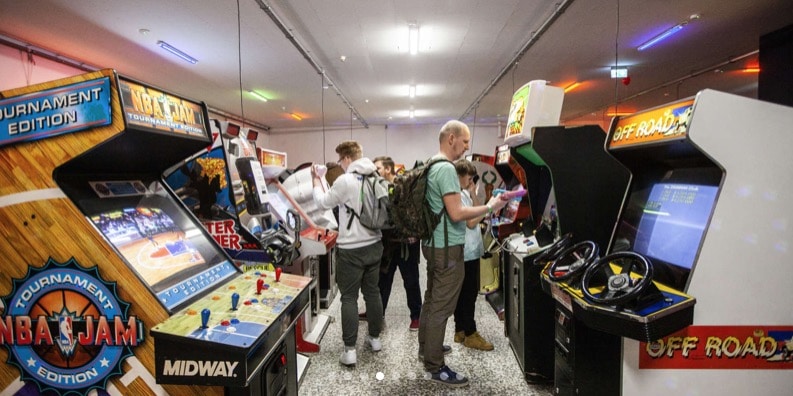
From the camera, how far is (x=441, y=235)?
2232 mm

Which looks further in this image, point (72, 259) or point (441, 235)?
point (441, 235)

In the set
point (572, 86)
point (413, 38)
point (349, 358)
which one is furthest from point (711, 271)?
point (572, 86)

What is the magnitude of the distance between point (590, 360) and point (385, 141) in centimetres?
1159

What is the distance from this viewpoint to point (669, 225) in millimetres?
1485

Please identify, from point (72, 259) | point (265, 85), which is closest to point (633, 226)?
point (72, 259)

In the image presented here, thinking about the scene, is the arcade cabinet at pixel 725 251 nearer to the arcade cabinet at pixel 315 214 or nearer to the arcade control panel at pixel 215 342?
the arcade control panel at pixel 215 342

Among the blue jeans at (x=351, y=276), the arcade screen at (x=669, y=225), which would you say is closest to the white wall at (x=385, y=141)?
the blue jeans at (x=351, y=276)

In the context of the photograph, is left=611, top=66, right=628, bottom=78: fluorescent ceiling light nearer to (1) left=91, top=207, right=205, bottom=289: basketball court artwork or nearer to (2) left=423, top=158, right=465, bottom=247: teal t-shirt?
(2) left=423, top=158, right=465, bottom=247: teal t-shirt

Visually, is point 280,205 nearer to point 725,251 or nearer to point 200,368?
point 200,368

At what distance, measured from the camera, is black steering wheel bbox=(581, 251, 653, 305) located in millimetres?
1224

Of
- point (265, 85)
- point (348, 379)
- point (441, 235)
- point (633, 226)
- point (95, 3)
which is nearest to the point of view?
point (633, 226)

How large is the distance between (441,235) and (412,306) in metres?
1.32

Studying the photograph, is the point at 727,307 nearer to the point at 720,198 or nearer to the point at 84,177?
the point at 720,198

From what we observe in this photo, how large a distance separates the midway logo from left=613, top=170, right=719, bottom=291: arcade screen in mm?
1534
